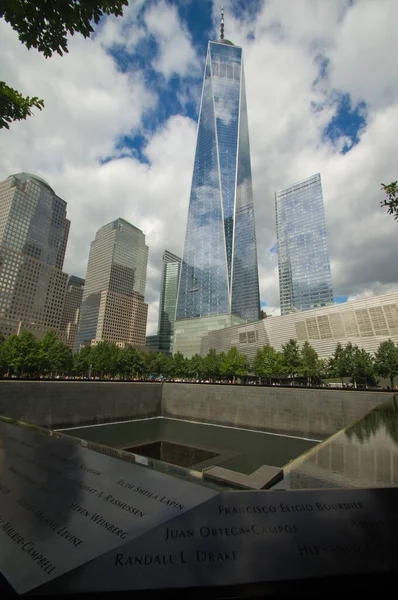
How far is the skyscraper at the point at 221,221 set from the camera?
132 metres

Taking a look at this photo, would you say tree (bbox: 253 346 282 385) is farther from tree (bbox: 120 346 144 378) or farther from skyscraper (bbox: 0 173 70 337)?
skyscraper (bbox: 0 173 70 337)

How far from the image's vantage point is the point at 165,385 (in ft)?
130

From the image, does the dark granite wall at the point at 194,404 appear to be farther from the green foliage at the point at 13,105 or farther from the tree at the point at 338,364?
the tree at the point at 338,364

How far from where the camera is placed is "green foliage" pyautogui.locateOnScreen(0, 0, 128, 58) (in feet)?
12.7

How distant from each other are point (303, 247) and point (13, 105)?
165737mm

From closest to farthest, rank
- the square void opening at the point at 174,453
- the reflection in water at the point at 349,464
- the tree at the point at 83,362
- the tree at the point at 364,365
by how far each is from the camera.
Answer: the reflection in water at the point at 349,464 < the square void opening at the point at 174,453 < the tree at the point at 364,365 < the tree at the point at 83,362

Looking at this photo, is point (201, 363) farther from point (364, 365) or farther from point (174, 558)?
point (174, 558)

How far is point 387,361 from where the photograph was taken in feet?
176

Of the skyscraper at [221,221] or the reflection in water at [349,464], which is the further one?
the skyscraper at [221,221]

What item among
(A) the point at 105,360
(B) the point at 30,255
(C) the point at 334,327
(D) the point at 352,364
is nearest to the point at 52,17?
(D) the point at 352,364

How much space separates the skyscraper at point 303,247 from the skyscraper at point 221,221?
2897cm

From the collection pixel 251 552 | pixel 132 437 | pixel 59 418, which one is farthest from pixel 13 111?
pixel 59 418

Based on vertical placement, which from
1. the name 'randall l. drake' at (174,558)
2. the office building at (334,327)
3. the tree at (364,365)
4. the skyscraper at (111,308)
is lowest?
the name 'randall l. drake' at (174,558)

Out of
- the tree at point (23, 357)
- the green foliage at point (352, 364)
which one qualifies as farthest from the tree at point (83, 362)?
the green foliage at point (352, 364)
